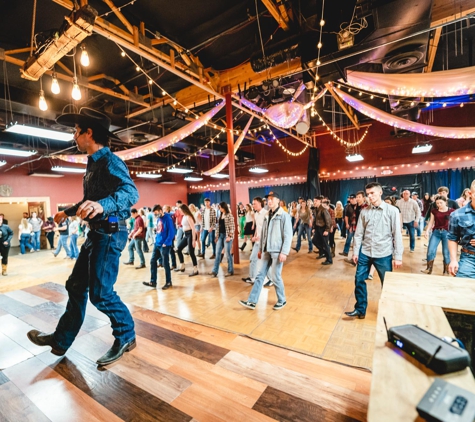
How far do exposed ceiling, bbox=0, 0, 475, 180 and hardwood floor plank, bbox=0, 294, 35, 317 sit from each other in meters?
3.56

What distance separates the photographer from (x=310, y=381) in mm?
1783

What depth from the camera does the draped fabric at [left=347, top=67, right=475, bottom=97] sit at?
3324 millimetres

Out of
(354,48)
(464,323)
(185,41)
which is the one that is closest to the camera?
(464,323)

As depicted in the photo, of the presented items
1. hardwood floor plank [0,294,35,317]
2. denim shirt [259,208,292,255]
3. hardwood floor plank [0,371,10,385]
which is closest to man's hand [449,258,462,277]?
denim shirt [259,208,292,255]

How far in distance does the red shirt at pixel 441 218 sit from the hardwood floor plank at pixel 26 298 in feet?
22.1

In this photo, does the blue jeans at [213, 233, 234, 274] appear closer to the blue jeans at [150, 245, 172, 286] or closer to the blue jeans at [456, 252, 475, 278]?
the blue jeans at [150, 245, 172, 286]

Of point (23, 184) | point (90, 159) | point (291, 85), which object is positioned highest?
point (291, 85)

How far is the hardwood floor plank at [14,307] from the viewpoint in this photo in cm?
330

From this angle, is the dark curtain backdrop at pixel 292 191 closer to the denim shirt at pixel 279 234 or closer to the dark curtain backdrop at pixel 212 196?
the dark curtain backdrop at pixel 212 196

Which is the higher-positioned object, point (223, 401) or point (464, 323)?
point (464, 323)

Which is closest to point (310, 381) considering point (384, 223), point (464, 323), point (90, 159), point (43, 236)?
point (464, 323)

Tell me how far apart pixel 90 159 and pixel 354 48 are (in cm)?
356

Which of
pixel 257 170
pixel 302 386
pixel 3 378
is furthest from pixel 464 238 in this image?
pixel 257 170

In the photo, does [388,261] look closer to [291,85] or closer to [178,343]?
[178,343]
